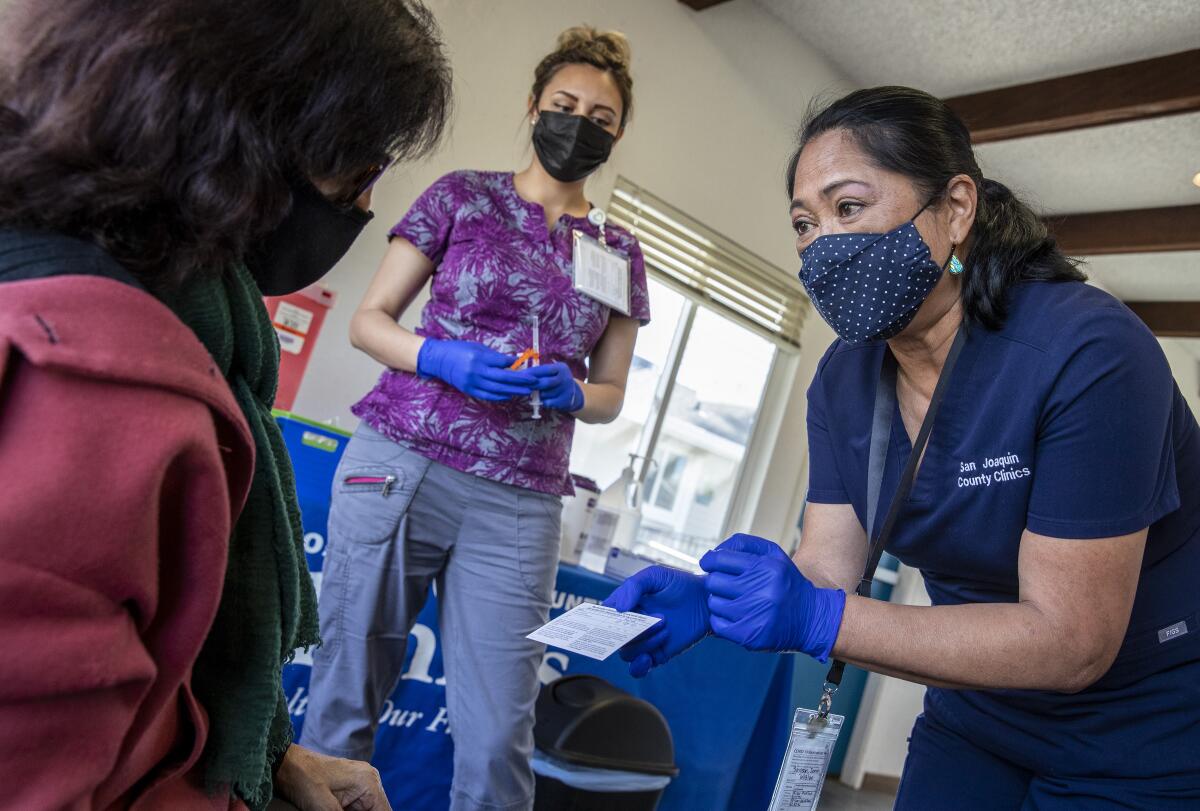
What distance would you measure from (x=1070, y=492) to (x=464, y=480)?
1005 mm

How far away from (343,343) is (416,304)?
0.95ft

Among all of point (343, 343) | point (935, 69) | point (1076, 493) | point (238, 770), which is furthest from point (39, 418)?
point (935, 69)

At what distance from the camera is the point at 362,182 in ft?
2.93

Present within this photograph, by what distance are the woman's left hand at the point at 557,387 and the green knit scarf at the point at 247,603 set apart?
0.92m

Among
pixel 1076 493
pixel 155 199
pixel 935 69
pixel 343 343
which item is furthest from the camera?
pixel 935 69

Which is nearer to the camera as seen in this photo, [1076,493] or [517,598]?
[1076,493]

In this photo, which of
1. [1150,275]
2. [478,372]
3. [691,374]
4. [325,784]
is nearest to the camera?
[325,784]

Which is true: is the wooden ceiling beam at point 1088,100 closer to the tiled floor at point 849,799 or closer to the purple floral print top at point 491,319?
the purple floral print top at point 491,319

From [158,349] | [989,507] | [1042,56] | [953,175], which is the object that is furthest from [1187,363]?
[158,349]

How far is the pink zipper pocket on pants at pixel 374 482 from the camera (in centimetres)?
166

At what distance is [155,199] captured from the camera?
0.66 m

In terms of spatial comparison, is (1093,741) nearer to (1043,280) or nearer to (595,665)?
(1043,280)

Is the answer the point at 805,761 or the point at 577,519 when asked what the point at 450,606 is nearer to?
the point at 805,761

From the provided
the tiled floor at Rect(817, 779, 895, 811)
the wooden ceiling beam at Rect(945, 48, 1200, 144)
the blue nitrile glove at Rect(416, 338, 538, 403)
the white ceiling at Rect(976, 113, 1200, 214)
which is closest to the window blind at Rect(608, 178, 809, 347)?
the wooden ceiling beam at Rect(945, 48, 1200, 144)
